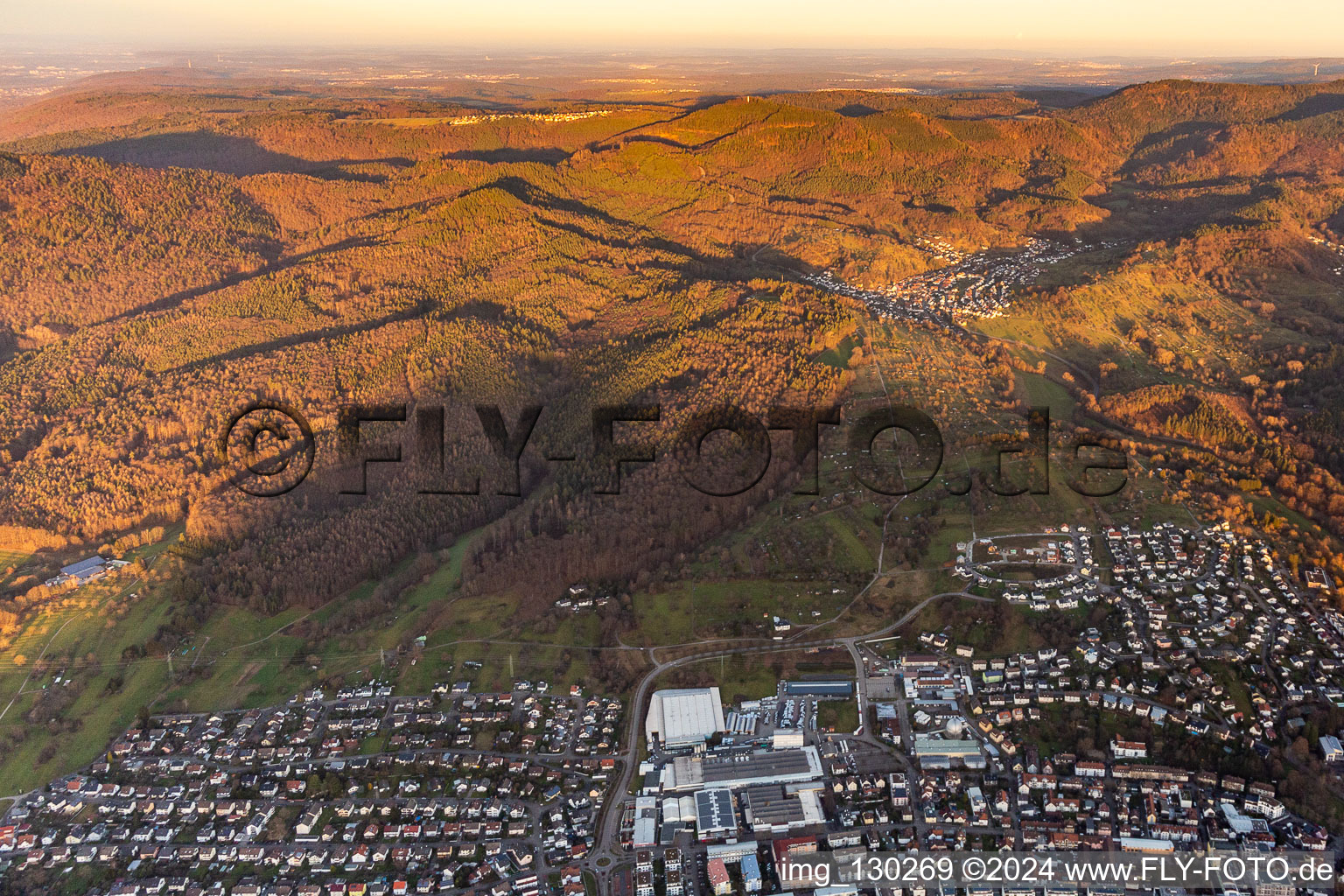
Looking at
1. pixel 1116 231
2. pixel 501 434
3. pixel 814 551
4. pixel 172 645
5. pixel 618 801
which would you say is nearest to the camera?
pixel 618 801

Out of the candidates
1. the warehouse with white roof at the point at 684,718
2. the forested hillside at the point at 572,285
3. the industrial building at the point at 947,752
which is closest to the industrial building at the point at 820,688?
the warehouse with white roof at the point at 684,718

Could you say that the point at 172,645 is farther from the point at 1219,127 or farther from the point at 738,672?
the point at 1219,127

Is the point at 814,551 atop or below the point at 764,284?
below

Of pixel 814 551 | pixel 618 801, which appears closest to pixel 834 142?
pixel 814 551

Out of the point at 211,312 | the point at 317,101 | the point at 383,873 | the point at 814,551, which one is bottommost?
→ the point at 383,873

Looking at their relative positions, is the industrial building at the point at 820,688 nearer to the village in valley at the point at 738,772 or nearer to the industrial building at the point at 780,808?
the village in valley at the point at 738,772

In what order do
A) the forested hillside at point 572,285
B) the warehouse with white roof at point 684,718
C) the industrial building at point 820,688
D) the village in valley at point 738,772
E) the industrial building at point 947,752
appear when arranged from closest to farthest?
the village in valley at point 738,772, the industrial building at point 947,752, the warehouse with white roof at point 684,718, the industrial building at point 820,688, the forested hillside at point 572,285

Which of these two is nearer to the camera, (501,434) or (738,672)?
(738,672)
